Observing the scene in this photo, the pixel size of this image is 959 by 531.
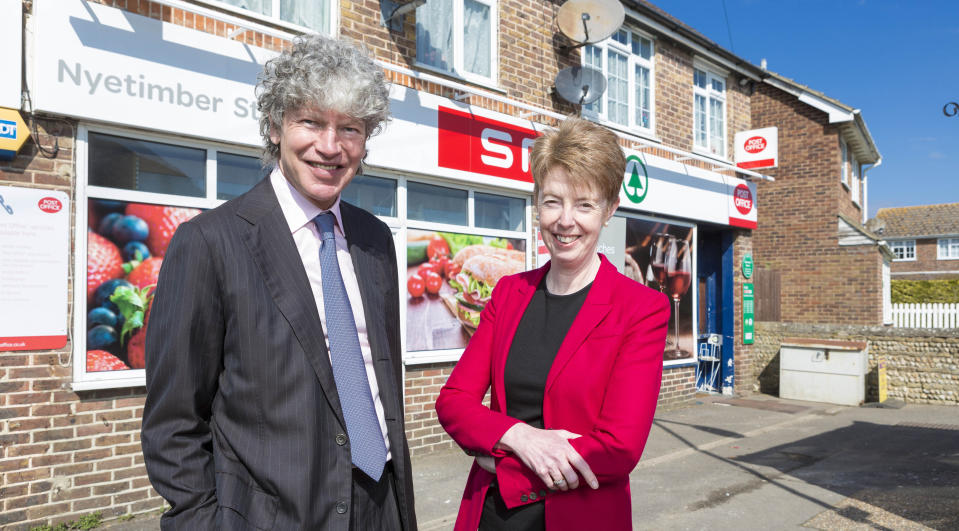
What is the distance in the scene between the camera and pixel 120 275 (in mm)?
5387

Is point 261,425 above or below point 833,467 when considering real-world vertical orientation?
above

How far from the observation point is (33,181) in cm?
→ 493

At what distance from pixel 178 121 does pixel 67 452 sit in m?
2.71

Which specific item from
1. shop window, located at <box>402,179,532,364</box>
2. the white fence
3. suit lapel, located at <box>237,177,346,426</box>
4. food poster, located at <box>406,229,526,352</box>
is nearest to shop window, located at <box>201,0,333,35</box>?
shop window, located at <box>402,179,532,364</box>

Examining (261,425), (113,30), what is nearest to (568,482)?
(261,425)

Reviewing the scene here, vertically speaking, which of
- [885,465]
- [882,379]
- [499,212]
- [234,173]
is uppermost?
[234,173]

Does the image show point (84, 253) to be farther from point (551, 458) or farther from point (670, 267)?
point (670, 267)

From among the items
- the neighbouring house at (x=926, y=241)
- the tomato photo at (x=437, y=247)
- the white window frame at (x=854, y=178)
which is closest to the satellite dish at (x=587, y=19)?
the tomato photo at (x=437, y=247)

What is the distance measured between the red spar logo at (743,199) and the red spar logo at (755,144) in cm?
70

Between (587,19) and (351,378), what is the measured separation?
328 inches

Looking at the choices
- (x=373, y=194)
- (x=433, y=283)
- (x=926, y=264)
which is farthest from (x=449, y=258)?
(x=926, y=264)

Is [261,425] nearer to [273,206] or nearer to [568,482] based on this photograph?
[273,206]

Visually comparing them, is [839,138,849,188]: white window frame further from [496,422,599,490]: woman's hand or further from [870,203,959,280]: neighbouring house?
[870,203,959,280]: neighbouring house

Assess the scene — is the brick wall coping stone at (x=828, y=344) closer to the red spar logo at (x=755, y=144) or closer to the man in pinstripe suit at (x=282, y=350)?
the red spar logo at (x=755, y=144)
